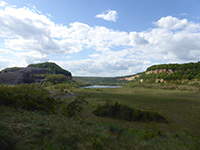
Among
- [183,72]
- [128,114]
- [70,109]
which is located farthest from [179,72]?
[70,109]

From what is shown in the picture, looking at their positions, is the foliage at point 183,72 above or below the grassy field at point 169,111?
above

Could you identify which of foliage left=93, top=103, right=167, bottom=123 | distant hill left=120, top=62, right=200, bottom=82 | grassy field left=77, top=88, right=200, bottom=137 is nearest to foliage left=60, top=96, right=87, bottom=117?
grassy field left=77, top=88, right=200, bottom=137

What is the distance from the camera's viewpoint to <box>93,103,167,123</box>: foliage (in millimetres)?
21078

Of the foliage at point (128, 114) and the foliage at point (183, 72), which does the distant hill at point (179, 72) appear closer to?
the foliage at point (183, 72)

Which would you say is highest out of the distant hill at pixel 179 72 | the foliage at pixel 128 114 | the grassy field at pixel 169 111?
the distant hill at pixel 179 72

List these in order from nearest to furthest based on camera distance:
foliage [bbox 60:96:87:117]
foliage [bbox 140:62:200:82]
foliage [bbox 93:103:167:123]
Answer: foliage [bbox 93:103:167:123], foliage [bbox 60:96:87:117], foliage [bbox 140:62:200:82]

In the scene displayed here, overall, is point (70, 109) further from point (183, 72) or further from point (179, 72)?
point (183, 72)

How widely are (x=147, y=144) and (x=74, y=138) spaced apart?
5.66 meters

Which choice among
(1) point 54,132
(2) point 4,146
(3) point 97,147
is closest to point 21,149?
(2) point 4,146

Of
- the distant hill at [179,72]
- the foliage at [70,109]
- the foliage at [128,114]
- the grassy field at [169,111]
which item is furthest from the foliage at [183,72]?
the foliage at [70,109]

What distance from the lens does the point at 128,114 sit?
22234mm

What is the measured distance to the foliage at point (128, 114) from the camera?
69.2 feet

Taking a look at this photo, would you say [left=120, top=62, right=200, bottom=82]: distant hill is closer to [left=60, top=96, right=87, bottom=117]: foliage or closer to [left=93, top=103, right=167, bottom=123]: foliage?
[left=93, top=103, right=167, bottom=123]: foliage

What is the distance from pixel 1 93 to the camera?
1947 cm
